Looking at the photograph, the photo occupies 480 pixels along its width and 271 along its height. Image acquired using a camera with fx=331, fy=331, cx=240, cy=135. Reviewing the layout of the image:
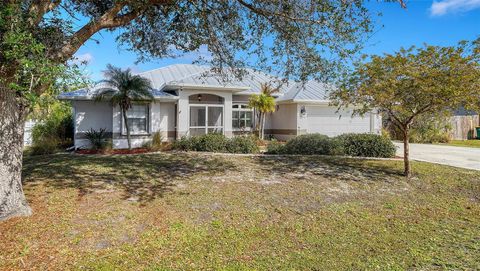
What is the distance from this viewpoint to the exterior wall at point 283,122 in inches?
893

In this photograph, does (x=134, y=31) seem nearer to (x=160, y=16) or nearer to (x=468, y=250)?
(x=160, y=16)

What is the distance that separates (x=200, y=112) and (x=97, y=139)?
6.73 m

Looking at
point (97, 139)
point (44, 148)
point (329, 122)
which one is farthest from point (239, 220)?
point (329, 122)

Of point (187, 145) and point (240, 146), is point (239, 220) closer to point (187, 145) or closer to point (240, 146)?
point (240, 146)

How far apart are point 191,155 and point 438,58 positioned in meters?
8.86

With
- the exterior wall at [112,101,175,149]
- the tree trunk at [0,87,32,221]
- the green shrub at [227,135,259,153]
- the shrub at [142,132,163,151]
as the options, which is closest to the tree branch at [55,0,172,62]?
the tree trunk at [0,87,32,221]

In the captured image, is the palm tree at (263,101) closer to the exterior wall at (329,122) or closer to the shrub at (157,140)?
the exterior wall at (329,122)

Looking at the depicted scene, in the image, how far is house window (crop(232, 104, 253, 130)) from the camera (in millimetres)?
22469

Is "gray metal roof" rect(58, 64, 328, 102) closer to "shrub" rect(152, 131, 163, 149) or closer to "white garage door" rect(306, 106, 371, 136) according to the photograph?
"white garage door" rect(306, 106, 371, 136)

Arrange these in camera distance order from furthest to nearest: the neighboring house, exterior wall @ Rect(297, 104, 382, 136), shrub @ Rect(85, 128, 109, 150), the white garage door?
1. the white garage door
2. exterior wall @ Rect(297, 104, 382, 136)
3. the neighboring house
4. shrub @ Rect(85, 128, 109, 150)

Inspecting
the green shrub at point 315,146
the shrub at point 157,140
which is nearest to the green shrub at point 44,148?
the shrub at point 157,140

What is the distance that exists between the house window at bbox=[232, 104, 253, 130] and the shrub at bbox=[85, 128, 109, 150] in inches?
338

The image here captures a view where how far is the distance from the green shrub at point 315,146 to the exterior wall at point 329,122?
816cm

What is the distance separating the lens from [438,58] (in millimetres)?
8930
